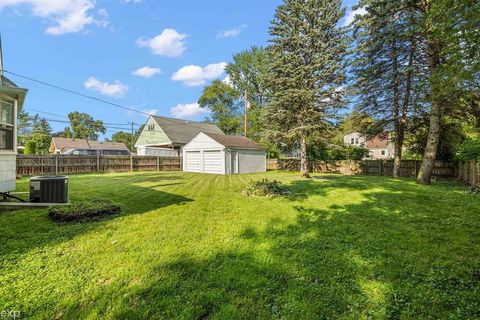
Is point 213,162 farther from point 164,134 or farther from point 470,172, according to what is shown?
point 470,172

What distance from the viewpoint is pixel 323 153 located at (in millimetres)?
20891

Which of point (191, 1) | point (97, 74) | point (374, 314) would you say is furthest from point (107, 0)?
point (97, 74)

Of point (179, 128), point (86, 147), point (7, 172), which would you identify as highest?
point (179, 128)

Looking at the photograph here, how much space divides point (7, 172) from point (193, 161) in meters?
13.0

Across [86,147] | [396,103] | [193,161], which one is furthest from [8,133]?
[86,147]

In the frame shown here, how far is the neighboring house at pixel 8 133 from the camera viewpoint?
594 cm

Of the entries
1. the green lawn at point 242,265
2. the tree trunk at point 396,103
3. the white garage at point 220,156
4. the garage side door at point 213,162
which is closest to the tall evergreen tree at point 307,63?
the tree trunk at point 396,103

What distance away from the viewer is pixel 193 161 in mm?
18938

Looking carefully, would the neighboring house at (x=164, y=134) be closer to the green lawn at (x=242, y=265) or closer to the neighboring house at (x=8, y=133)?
the neighboring house at (x=8, y=133)

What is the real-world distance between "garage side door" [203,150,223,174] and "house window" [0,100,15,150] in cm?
1156

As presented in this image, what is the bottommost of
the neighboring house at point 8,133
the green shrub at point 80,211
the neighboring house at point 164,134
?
the green shrub at point 80,211

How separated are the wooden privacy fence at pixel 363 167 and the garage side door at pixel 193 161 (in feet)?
23.7

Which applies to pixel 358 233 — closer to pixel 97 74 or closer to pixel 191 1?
pixel 191 1

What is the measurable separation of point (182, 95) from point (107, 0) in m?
27.0
